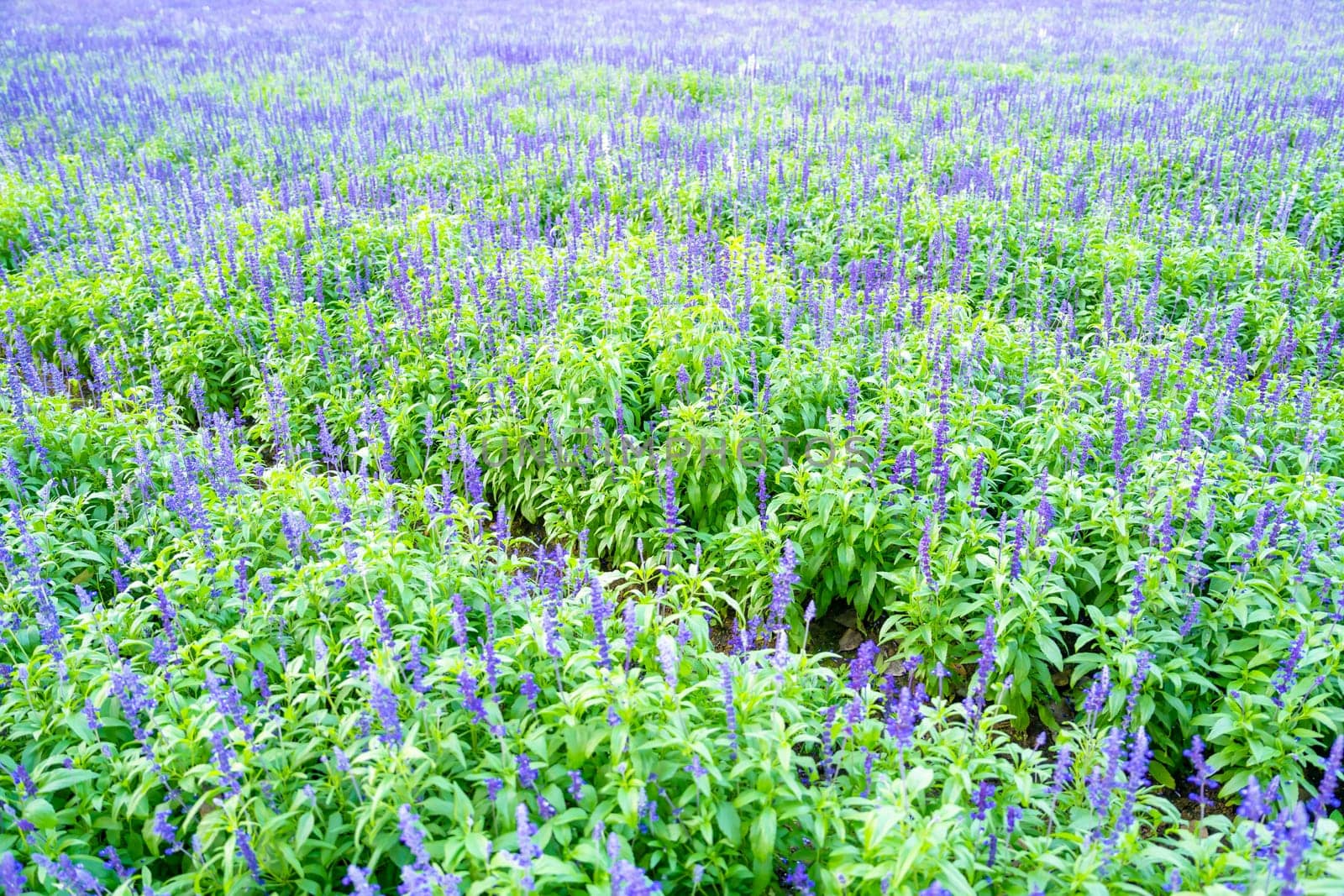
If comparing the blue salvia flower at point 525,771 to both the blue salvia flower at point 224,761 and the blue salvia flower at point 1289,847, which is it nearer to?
the blue salvia flower at point 224,761

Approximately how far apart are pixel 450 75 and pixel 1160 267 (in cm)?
1324

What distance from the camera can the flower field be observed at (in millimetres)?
2846

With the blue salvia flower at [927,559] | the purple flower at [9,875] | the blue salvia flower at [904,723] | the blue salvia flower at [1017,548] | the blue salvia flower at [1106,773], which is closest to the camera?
the purple flower at [9,875]

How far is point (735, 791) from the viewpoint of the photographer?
2.99m

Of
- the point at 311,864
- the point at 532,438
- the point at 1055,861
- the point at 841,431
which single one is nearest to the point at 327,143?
the point at 532,438

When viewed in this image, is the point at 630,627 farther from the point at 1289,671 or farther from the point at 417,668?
the point at 1289,671

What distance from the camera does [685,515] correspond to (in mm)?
5340

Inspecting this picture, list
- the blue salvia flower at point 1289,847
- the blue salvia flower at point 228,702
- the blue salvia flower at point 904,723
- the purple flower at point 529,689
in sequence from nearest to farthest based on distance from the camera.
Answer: the blue salvia flower at point 1289,847, the blue salvia flower at point 228,702, the blue salvia flower at point 904,723, the purple flower at point 529,689

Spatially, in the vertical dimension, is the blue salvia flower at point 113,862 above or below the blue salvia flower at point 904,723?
below

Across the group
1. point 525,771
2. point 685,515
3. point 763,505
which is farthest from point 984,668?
point 685,515

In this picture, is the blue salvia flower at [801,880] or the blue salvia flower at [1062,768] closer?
the blue salvia flower at [801,880]

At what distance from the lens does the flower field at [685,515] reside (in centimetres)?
285

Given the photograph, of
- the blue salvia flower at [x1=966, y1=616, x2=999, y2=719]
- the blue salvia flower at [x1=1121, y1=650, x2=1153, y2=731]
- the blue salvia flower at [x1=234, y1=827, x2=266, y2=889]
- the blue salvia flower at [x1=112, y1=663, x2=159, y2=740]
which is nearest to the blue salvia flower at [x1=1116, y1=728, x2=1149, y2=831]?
the blue salvia flower at [x1=966, y1=616, x2=999, y2=719]

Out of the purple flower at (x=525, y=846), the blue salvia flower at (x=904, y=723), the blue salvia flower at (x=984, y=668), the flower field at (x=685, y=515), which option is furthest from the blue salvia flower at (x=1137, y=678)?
the purple flower at (x=525, y=846)
